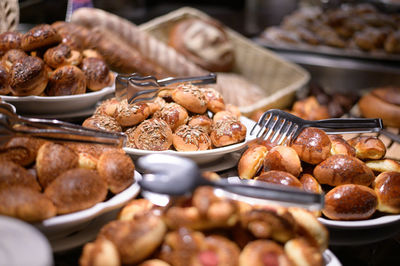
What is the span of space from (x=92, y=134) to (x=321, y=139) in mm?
611

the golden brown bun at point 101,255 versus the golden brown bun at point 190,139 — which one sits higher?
the golden brown bun at point 101,255

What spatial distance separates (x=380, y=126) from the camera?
42.1 inches

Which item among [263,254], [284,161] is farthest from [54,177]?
[284,161]

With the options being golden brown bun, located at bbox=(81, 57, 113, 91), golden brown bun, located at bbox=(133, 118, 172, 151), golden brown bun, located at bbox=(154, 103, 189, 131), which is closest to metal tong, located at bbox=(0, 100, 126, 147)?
golden brown bun, located at bbox=(133, 118, 172, 151)

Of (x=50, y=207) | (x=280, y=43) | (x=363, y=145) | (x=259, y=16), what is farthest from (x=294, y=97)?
(x=259, y=16)

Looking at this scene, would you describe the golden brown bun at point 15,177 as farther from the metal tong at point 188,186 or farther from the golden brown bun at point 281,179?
the golden brown bun at point 281,179

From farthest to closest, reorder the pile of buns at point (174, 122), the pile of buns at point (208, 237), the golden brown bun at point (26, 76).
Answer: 1. the golden brown bun at point (26, 76)
2. the pile of buns at point (174, 122)
3. the pile of buns at point (208, 237)

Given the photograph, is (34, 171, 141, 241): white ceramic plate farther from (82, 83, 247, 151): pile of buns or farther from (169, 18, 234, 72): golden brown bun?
(169, 18, 234, 72): golden brown bun

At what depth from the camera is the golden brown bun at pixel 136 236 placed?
23.2 inches

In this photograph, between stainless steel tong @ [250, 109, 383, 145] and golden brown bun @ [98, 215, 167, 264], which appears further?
stainless steel tong @ [250, 109, 383, 145]

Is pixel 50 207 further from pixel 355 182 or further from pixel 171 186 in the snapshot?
pixel 355 182

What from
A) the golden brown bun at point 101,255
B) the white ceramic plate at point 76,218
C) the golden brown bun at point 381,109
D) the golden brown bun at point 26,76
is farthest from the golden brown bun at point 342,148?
the golden brown bun at point 381,109

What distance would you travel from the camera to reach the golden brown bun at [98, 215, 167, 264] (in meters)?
0.59

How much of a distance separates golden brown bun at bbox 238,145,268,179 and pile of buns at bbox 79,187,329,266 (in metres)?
0.25
